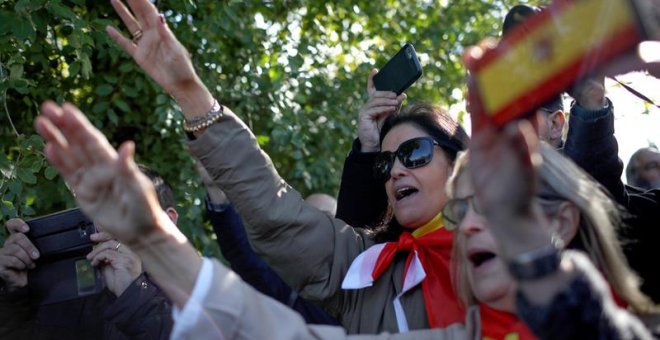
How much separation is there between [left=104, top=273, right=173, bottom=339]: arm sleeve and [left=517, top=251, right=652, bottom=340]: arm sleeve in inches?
69.2

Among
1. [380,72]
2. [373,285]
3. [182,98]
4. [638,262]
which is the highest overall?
[182,98]

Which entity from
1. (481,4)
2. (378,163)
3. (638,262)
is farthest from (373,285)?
(481,4)

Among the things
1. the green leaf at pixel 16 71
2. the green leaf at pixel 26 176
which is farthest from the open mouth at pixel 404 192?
the green leaf at pixel 16 71

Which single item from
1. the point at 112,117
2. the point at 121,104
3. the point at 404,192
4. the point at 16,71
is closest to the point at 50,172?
the point at 16,71

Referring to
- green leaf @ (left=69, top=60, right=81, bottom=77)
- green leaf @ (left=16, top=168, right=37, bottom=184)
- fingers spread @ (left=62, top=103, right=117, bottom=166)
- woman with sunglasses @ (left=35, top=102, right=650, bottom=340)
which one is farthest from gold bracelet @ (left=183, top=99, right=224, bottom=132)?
green leaf @ (left=69, top=60, right=81, bottom=77)

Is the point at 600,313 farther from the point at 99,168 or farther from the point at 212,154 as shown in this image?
the point at 212,154

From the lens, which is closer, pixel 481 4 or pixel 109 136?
pixel 109 136

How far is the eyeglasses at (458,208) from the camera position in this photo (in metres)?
2.28

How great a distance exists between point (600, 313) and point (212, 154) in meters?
1.21

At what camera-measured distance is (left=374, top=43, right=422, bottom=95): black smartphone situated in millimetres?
3471

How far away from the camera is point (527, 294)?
1.79 m

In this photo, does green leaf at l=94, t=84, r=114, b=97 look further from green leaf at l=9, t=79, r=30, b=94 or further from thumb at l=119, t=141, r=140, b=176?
thumb at l=119, t=141, r=140, b=176

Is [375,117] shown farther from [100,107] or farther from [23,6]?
[100,107]

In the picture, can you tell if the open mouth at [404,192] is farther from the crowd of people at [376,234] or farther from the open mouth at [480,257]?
the open mouth at [480,257]
